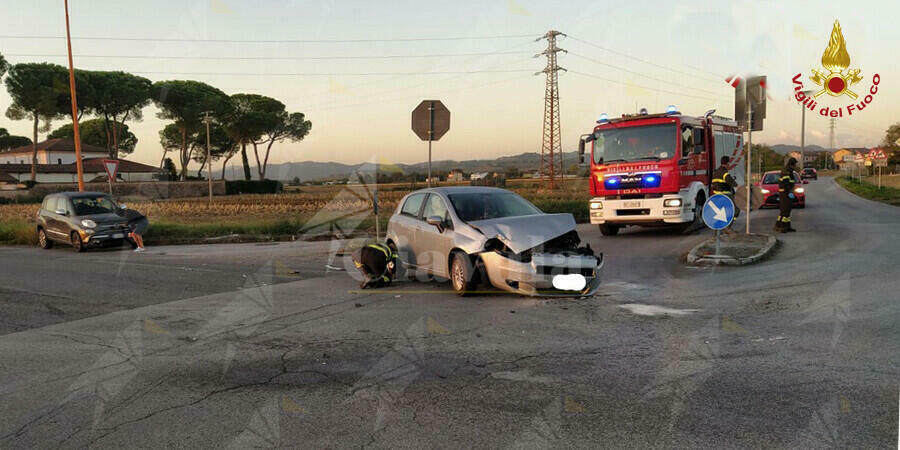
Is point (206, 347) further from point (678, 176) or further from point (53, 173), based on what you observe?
point (53, 173)

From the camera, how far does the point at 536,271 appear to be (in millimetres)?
7996

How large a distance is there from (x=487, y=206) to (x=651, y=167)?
7.21 meters

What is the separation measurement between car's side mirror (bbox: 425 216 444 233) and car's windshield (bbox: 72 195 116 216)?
1220 cm

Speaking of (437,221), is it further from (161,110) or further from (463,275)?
(161,110)

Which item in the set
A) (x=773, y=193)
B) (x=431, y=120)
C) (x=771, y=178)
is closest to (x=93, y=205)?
(x=431, y=120)

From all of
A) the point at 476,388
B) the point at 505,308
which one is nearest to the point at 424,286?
the point at 505,308

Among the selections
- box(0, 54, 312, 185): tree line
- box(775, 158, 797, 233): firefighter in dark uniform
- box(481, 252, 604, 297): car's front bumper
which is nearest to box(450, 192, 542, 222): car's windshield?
box(481, 252, 604, 297): car's front bumper

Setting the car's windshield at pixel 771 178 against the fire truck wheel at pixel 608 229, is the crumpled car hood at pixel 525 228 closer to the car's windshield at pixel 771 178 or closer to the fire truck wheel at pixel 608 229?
the fire truck wheel at pixel 608 229

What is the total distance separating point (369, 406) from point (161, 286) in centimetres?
707

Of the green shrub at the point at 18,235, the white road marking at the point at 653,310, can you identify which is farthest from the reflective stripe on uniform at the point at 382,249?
the green shrub at the point at 18,235

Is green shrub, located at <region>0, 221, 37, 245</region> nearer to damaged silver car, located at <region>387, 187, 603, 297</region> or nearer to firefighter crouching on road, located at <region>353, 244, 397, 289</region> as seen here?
firefighter crouching on road, located at <region>353, 244, 397, 289</region>

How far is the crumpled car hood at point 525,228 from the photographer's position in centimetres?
816

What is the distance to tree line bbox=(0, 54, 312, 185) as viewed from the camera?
5947cm

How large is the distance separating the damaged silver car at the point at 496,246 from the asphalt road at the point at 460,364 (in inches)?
12.7
